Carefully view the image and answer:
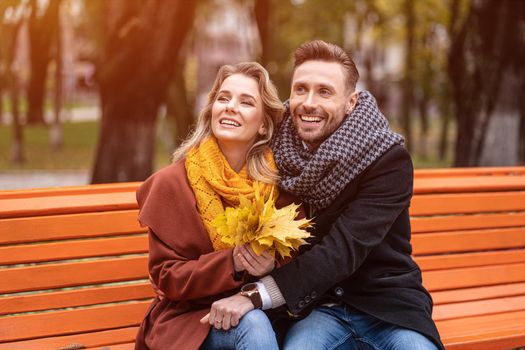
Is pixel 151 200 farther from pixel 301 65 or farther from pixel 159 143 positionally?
pixel 159 143

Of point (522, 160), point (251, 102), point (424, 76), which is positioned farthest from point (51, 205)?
point (424, 76)

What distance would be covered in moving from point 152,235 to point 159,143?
2384 cm

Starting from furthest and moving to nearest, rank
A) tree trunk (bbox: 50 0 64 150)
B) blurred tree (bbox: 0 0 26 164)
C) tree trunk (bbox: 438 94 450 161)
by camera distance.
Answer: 1. tree trunk (bbox: 438 94 450 161)
2. tree trunk (bbox: 50 0 64 150)
3. blurred tree (bbox: 0 0 26 164)

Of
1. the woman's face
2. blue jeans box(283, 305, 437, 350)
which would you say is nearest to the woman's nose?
the woman's face

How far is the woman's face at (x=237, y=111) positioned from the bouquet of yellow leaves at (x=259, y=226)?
46 cm

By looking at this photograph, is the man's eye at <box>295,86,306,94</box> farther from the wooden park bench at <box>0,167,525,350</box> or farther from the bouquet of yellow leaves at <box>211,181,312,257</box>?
the wooden park bench at <box>0,167,525,350</box>

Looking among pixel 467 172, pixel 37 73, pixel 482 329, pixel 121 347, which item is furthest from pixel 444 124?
pixel 121 347

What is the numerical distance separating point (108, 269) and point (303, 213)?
3.32 ft

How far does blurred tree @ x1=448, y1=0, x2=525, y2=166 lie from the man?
598 centimetres

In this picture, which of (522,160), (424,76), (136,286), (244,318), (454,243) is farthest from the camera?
(424,76)

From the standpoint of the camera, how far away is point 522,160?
12.5 meters

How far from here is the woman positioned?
3080mm

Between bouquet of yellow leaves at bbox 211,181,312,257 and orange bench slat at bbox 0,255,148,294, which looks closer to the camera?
bouquet of yellow leaves at bbox 211,181,312,257

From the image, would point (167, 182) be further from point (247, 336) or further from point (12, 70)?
point (12, 70)
